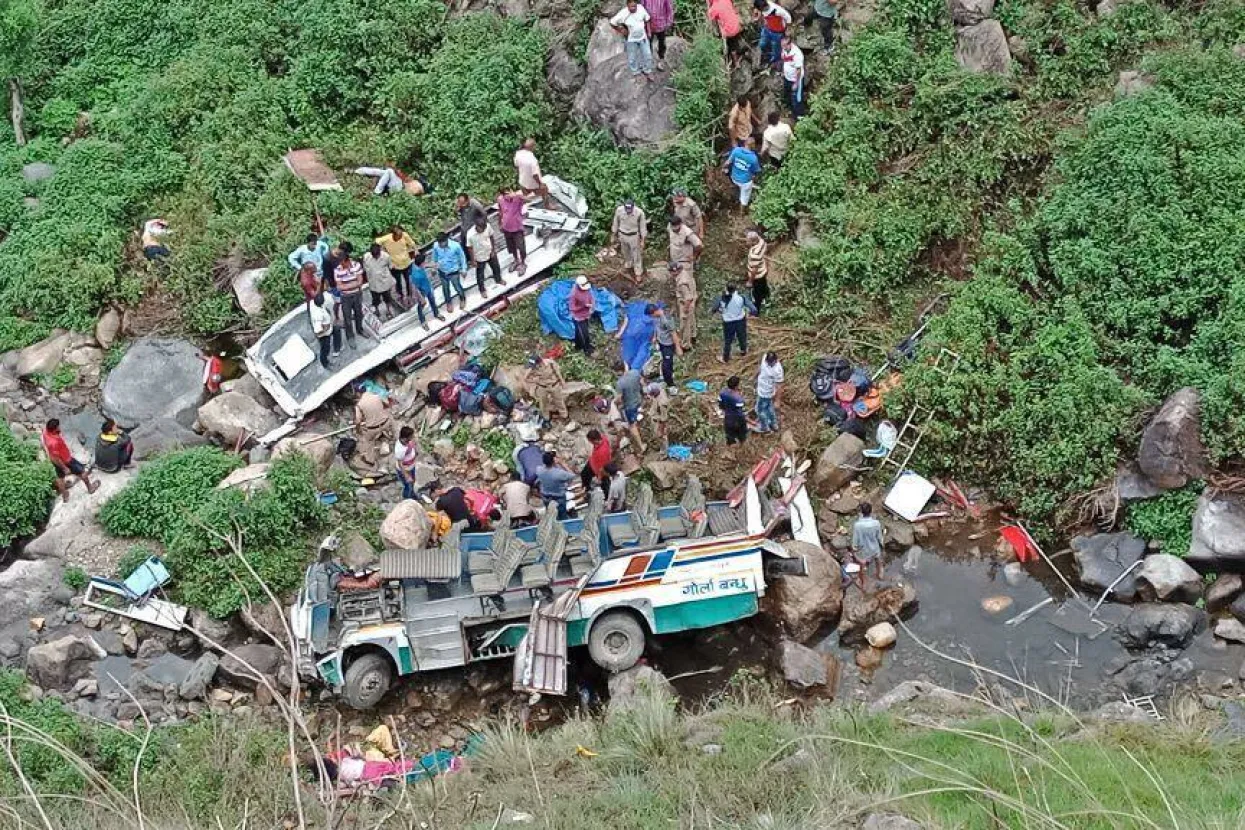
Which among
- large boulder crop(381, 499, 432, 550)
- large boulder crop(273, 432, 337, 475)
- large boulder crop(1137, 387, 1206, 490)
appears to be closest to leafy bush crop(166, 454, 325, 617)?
large boulder crop(273, 432, 337, 475)

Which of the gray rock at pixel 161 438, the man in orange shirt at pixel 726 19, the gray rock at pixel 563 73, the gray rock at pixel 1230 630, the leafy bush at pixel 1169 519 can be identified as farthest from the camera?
the gray rock at pixel 563 73

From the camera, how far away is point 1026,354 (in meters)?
15.2

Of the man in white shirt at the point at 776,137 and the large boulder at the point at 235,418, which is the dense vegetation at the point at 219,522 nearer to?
the large boulder at the point at 235,418

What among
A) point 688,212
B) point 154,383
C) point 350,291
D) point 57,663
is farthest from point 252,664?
point 688,212

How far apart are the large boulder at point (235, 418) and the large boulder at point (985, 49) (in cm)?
959

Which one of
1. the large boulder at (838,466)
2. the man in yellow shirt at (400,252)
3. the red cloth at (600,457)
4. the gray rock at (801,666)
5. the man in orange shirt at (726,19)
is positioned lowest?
the gray rock at (801,666)

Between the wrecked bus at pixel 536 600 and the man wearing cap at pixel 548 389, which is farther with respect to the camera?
the man wearing cap at pixel 548 389

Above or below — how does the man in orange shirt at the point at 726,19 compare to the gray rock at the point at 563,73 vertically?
above

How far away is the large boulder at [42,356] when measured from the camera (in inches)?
711

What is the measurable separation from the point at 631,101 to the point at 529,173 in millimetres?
1747

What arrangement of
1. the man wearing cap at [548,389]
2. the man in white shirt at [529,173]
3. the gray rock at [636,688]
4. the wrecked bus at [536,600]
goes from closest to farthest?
the gray rock at [636,688] → the wrecked bus at [536,600] → the man wearing cap at [548,389] → the man in white shirt at [529,173]

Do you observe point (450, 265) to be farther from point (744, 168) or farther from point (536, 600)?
point (536, 600)

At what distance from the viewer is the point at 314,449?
1587 cm

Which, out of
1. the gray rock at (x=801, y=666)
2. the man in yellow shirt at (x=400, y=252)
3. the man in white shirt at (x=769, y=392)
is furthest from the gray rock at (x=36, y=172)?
the gray rock at (x=801, y=666)
